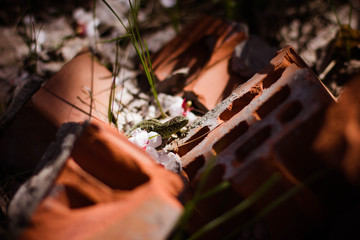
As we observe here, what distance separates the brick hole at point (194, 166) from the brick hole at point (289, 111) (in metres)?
0.57

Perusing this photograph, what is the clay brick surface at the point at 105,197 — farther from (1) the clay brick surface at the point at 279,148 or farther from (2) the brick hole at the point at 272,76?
(2) the brick hole at the point at 272,76

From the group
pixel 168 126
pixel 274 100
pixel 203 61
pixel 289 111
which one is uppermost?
pixel 203 61

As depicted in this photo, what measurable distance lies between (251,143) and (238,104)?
49 centimetres

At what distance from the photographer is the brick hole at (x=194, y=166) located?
5.61ft

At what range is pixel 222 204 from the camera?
1.48m

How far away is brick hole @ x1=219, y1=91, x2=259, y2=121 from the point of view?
73.2 inches

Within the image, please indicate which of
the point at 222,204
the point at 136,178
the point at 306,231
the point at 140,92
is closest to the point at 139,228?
the point at 136,178

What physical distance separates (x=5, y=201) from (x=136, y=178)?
153cm

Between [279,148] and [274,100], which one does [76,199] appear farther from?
[274,100]

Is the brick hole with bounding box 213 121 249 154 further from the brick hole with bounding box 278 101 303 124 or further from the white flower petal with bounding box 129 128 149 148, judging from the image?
the white flower petal with bounding box 129 128 149 148

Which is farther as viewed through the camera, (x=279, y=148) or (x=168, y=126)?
(x=168, y=126)

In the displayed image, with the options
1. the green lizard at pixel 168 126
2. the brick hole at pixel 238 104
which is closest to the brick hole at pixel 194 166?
the brick hole at pixel 238 104

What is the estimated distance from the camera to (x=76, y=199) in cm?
141

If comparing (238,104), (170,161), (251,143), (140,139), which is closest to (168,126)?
(140,139)
